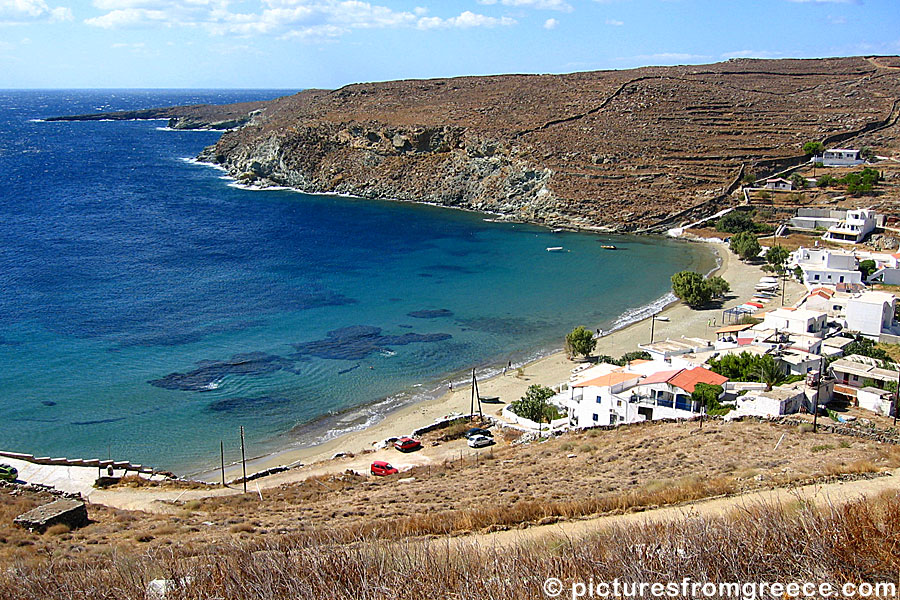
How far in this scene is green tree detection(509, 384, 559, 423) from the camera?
82.1 ft

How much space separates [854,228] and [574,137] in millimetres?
33314

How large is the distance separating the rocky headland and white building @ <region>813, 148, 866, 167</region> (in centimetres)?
313

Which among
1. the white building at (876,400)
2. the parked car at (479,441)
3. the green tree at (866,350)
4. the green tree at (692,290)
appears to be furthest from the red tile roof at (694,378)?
the green tree at (692,290)

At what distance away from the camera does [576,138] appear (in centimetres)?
7756

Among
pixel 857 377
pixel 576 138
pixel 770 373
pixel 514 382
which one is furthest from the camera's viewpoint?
pixel 576 138

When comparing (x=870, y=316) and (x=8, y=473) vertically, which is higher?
(x=870, y=316)

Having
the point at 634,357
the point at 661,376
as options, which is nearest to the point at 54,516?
the point at 661,376

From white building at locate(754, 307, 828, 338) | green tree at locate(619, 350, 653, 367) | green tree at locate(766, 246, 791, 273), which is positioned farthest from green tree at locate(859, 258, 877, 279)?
green tree at locate(619, 350, 653, 367)

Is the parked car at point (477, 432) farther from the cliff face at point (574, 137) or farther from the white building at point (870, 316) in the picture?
the cliff face at point (574, 137)

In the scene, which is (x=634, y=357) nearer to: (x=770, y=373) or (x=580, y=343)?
(x=580, y=343)

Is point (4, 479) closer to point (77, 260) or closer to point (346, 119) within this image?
point (77, 260)

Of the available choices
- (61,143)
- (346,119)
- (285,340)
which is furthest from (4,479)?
(61,143)

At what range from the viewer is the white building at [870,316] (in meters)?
31.1

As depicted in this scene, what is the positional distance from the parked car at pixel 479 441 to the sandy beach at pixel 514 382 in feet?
9.24
